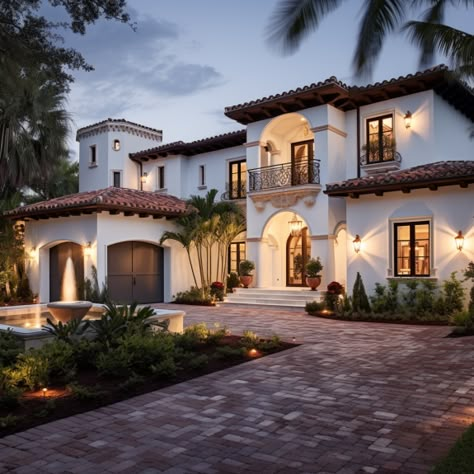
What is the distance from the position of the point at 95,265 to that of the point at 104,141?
11.0 m

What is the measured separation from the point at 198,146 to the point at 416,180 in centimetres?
1186

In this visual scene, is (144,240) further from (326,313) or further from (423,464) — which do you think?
(423,464)

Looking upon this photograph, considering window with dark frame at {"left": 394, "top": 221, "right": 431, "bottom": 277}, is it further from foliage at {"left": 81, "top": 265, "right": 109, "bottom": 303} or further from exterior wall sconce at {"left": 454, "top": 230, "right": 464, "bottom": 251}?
foliage at {"left": 81, "top": 265, "right": 109, "bottom": 303}

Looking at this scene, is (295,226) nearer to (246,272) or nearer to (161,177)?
(246,272)

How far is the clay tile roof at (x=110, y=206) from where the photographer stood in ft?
58.6

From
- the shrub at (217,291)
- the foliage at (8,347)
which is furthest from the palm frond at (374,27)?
the shrub at (217,291)

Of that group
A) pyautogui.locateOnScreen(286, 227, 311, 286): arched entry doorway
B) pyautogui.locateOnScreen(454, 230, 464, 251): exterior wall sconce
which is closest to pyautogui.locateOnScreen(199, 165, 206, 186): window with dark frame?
pyautogui.locateOnScreen(286, 227, 311, 286): arched entry doorway

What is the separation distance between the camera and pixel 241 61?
9789 mm

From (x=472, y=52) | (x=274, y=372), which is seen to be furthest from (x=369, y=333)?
(x=472, y=52)

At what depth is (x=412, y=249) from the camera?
15336mm

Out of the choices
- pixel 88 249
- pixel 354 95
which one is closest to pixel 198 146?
pixel 88 249

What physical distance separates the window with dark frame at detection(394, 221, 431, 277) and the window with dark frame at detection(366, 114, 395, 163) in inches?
128

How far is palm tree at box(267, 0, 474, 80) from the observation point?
8203 millimetres

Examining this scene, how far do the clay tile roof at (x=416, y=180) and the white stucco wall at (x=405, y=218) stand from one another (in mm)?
422
